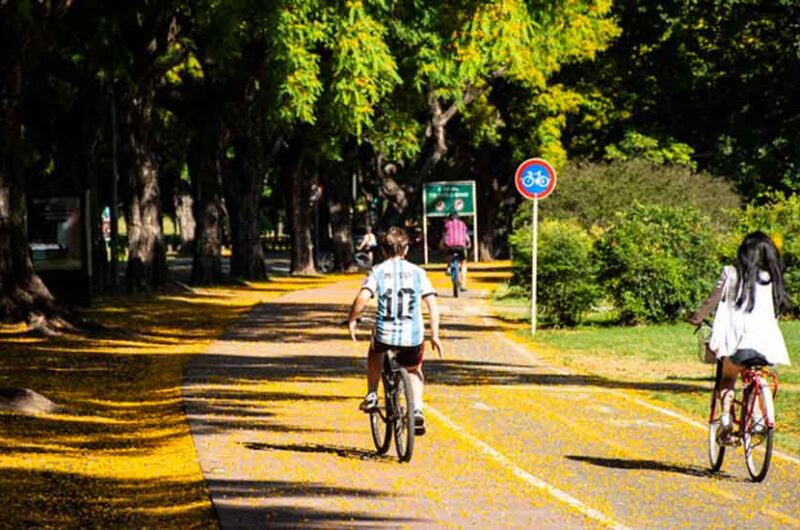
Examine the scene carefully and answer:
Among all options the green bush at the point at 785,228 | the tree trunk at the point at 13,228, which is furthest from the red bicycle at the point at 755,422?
the green bush at the point at 785,228

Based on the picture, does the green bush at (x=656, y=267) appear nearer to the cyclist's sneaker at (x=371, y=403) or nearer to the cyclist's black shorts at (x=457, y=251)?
the cyclist's black shorts at (x=457, y=251)

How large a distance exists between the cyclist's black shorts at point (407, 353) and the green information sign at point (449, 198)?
51.9m

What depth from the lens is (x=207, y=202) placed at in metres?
49.4

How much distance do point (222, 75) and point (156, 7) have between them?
13314 mm

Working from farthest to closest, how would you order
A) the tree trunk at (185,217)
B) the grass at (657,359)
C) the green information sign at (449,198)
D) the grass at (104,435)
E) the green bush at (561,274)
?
the tree trunk at (185,217)
the green information sign at (449,198)
the green bush at (561,274)
the grass at (657,359)
the grass at (104,435)

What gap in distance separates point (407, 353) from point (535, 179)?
16840 mm

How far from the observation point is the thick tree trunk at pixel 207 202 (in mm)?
48094

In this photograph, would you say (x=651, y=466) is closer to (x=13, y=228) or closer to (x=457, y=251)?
(x=13, y=228)

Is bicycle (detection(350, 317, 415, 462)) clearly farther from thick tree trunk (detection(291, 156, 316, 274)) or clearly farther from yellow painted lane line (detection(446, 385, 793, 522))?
thick tree trunk (detection(291, 156, 316, 274))

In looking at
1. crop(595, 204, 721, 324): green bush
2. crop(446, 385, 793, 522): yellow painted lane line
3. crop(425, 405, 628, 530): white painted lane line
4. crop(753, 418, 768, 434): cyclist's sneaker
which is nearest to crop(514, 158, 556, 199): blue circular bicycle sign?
crop(595, 204, 721, 324): green bush

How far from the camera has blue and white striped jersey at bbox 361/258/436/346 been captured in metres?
13.1

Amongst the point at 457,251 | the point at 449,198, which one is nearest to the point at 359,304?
the point at 457,251

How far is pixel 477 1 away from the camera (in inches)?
1110

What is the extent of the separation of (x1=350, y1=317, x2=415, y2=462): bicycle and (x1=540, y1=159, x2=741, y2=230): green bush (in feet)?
111
